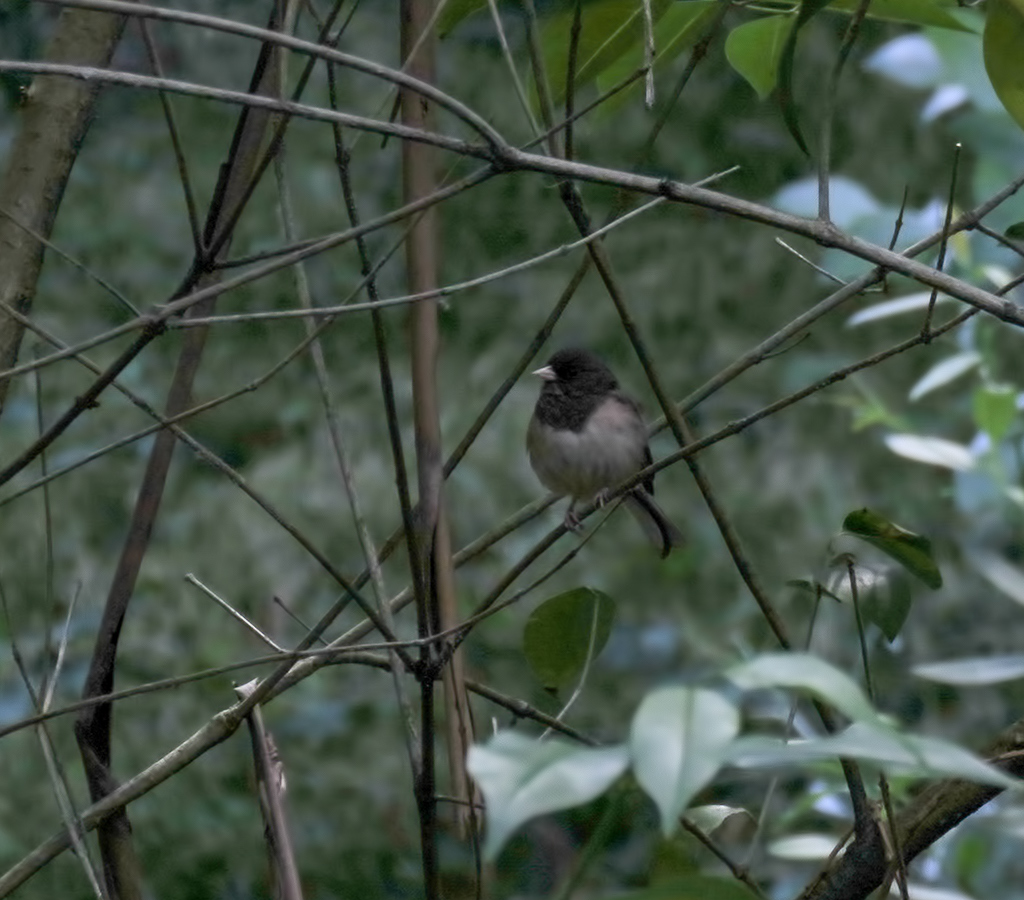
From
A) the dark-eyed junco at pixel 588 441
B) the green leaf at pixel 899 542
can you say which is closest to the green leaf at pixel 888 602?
the green leaf at pixel 899 542

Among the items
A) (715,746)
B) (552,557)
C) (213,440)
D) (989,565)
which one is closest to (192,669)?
(213,440)

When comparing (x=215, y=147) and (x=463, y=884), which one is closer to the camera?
(x=463, y=884)

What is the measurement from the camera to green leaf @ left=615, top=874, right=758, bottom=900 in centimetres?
51

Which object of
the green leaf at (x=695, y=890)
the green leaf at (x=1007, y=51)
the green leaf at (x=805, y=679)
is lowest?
the green leaf at (x=695, y=890)

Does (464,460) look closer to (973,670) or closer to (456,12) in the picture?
(973,670)

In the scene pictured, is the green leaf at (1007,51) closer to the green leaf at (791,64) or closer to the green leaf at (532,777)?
the green leaf at (791,64)

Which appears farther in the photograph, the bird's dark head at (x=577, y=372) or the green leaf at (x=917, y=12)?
the bird's dark head at (x=577, y=372)

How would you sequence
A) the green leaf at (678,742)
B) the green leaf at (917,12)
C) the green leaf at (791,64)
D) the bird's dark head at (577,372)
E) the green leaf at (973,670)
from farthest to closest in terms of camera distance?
the bird's dark head at (577,372) → the green leaf at (973,670) → the green leaf at (917,12) → the green leaf at (791,64) → the green leaf at (678,742)

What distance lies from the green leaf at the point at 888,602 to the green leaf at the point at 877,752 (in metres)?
0.52

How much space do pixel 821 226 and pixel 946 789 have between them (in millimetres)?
384

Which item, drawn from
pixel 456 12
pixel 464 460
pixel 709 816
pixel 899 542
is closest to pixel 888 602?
pixel 899 542

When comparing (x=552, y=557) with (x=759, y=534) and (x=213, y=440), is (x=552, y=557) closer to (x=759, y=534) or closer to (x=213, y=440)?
(x=759, y=534)

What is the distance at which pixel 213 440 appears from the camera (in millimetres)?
3312

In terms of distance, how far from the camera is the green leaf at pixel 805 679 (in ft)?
1.49
